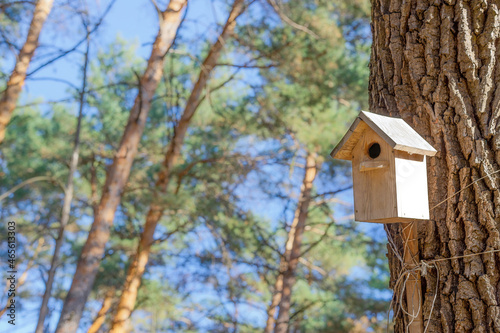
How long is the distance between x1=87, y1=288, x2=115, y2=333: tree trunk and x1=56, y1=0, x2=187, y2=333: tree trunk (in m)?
1.74

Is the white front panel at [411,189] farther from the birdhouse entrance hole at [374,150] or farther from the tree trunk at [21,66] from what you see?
the tree trunk at [21,66]

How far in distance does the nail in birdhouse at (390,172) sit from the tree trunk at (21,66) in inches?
160

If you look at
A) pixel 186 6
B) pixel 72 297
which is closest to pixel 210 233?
pixel 72 297

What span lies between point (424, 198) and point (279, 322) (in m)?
5.05

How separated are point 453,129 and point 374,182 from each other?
40 cm

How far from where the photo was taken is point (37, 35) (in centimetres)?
531

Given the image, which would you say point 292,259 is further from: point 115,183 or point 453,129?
point 453,129

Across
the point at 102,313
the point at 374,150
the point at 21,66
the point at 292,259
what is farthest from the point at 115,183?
the point at 374,150

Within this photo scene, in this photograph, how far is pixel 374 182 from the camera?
189cm

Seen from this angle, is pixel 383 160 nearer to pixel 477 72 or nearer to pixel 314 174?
pixel 477 72

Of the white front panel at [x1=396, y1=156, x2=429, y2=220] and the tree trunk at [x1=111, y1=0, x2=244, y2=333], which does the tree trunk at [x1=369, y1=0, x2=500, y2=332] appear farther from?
the tree trunk at [x1=111, y1=0, x2=244, y2=333]

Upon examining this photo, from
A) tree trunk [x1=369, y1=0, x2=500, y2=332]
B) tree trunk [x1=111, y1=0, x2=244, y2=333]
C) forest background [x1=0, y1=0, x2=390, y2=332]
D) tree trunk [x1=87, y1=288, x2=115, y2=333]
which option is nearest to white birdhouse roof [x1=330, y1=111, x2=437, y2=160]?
tree trunk [x1=369, y1=0, x2=500, y2=332]

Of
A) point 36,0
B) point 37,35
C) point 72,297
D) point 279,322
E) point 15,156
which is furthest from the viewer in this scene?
point 15,156

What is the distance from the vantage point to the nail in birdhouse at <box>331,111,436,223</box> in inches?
69.8
